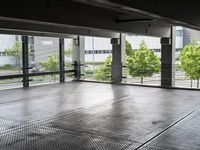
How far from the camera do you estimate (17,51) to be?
52.9ft

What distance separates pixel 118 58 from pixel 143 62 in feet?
25.4

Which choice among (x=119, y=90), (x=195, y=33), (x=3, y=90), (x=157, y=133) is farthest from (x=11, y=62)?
(x=195, y=33)

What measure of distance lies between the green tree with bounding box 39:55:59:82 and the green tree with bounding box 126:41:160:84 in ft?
18.7

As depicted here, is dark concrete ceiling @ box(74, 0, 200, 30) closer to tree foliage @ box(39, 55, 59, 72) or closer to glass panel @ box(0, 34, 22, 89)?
glass panel @ box(0, 34, 22, 89)

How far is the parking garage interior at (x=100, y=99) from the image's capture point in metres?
6.25

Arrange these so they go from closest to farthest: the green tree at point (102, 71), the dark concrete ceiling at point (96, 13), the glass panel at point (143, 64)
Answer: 1. the dark concrete ceiling at point (96, 13)
2. the glass panel at point (143, 64)
3. the green tree at point (102, 71)

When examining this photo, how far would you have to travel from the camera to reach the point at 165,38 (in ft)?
48.7

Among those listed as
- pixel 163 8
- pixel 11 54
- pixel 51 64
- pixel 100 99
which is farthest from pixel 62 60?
pixel 163 8

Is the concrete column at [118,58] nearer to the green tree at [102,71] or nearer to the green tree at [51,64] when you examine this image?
the green tree at [51,64]

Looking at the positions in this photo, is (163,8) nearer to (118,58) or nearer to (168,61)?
(168,61)

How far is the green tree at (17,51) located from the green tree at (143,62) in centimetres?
831

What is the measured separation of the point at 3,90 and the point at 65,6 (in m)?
7.34

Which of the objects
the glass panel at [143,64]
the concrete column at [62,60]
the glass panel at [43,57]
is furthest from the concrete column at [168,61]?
the glass panel at [43,57]

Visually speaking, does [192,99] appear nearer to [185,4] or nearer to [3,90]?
[185,4]
